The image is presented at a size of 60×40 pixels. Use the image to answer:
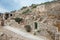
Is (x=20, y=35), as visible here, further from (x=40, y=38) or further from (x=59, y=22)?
(x=59, y=22)

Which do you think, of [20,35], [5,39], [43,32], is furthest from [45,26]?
[5,39]

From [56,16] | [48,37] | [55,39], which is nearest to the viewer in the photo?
[55,39]

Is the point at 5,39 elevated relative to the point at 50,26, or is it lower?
lower

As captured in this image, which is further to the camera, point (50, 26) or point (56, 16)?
point (56, 16)

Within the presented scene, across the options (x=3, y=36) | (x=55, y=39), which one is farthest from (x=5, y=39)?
(x=55, y=39)

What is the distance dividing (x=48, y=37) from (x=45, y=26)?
2.33 meters

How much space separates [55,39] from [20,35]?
5024mm

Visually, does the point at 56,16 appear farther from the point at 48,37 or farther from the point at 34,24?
the point at 48,37

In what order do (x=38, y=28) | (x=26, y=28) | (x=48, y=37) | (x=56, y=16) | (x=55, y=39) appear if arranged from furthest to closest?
(x=56, y=16) → (x=26, y=28) → (x=38, y=28) → (x=48, y=37) → (x=55, y=39)

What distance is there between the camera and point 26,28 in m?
27.2

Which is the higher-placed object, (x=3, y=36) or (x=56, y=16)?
(x=56, y=16)

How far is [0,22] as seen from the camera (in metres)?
31.5

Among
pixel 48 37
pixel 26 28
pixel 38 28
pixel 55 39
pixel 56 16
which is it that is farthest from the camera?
pixel 56 16

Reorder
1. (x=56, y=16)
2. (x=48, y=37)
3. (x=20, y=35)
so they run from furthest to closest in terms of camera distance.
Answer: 1. (x=56, y=16)
2. (x=20, y=35)
3. (x=48, y=37)
